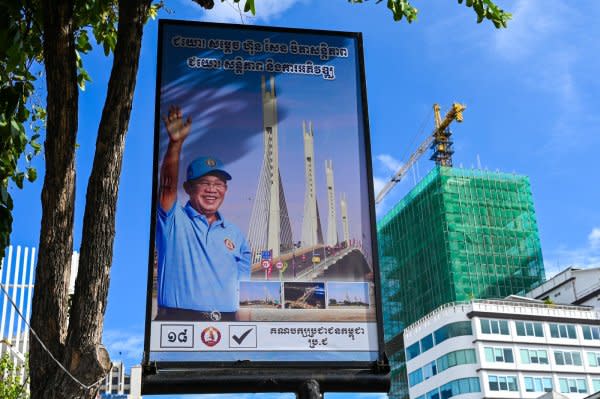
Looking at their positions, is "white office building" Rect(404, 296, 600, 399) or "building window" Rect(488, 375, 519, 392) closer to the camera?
"building window" Rect(488, 375, 519, 392)

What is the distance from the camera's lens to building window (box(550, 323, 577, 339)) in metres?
56.3

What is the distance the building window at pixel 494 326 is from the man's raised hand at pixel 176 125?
52.4 meters

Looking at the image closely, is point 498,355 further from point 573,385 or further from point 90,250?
point 90,250

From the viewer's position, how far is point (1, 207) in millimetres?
Answer: 4395

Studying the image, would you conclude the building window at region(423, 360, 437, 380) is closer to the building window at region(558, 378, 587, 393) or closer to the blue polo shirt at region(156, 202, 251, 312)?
the building window at region(558, 378, 587, 393)

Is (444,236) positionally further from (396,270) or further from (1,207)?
(1,207)

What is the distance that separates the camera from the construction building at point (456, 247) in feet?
225

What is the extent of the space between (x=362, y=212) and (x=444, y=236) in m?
65.5

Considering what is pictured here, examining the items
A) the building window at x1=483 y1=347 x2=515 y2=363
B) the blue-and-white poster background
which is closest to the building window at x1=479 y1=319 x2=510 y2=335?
the building window at x1=483 y1=347 x2=515 y2=363

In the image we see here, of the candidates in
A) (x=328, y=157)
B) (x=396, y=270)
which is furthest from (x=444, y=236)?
(x=328, y=157)

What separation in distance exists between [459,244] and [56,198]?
220ft

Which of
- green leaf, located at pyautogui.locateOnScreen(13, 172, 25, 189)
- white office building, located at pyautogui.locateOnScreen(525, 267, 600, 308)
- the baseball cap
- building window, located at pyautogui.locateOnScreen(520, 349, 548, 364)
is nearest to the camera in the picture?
the baseball cap

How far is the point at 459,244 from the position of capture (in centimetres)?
6894

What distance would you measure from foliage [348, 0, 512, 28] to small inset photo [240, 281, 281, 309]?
186 centimetres
